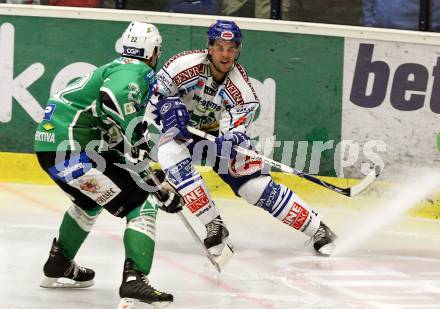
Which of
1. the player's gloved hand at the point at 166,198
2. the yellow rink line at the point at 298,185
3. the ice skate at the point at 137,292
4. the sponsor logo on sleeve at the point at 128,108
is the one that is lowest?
the yellow rink line at the point at 298,185

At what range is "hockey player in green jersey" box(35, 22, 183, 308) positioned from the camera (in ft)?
16.3

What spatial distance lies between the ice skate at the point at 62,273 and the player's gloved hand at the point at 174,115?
1023 millimetres

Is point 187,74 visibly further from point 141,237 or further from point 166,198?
point 141,237

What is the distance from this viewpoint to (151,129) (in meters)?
7.88

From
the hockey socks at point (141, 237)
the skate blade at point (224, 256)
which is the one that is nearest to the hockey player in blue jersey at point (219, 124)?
the skate blade at point (224, 256)

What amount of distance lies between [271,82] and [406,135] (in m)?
0.97

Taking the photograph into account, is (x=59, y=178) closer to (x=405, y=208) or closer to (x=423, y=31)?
(x=405, y=208)

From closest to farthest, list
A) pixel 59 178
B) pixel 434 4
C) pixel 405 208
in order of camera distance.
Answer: pixel 59 178
pixel 405 208
pixel 434 4

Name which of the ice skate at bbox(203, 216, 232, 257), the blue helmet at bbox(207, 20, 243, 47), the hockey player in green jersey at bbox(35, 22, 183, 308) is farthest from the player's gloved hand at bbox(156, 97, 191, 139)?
the hockey player in green jersey at bbox(35, 22, 183, 308)

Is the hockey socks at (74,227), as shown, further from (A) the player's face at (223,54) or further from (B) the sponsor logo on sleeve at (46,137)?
(A) the player's face at (223,54)

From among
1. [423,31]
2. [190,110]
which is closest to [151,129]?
[190,110]

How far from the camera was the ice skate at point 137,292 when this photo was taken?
16.0 feet

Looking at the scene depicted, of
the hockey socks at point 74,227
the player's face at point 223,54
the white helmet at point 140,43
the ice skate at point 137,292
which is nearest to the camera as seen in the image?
the ice skate at point 137,292

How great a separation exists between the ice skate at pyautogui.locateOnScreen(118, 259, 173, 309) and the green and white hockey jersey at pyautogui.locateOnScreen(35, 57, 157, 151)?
593 millimetres
